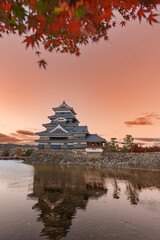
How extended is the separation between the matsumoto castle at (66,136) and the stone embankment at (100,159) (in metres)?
1.73

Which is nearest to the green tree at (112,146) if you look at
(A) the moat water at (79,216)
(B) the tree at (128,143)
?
(B) the tree at (128,143)


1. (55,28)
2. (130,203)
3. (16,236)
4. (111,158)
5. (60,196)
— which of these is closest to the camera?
(55,28)

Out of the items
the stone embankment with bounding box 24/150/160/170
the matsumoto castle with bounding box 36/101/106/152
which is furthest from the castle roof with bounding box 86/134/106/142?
the stone embankment with bounding box 24/150/160/170

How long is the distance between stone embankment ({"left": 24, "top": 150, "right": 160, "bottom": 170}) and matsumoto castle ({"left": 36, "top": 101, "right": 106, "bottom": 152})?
5.66 ft

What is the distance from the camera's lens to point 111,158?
85.4ft

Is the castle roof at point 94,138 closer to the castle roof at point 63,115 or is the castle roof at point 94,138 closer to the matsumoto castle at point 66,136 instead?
the matsumoto castle at point 66,136

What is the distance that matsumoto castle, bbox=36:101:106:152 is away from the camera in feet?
101

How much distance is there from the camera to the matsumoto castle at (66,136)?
101ft

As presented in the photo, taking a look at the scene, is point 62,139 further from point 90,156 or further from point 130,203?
point 130,203

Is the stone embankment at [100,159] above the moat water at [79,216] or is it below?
above

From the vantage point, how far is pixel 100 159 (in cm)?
2684

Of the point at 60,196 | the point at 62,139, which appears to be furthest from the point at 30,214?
the point at 62,139

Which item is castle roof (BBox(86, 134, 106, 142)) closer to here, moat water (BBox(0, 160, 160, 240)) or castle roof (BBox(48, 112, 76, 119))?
castle roof (BBox(48, 112, 76, 119))

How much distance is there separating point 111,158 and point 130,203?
1929 cm
